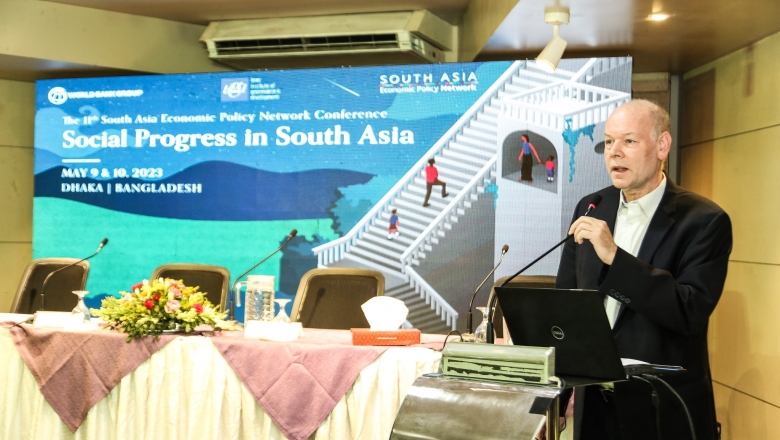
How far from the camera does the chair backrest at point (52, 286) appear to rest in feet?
14.9

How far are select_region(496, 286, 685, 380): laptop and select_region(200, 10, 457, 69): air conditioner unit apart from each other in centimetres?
456

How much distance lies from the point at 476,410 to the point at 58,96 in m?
5.53

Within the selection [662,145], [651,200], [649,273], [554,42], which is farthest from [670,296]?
[554,42]

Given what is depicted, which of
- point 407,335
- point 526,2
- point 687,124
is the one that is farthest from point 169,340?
point 687,124

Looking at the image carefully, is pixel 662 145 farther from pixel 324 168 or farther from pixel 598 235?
pixel 324 168

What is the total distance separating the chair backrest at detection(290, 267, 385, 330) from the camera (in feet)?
13.2

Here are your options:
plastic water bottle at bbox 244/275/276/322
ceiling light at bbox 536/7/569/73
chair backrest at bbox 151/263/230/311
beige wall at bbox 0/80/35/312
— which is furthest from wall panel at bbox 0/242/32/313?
ceiling light at bbox 536/7/569/73

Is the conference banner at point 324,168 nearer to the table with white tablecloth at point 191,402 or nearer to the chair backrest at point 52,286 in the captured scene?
the chair backrest at point 52,286

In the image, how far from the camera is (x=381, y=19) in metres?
6.27

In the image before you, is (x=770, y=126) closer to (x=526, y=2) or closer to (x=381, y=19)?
(x=526, y=2)

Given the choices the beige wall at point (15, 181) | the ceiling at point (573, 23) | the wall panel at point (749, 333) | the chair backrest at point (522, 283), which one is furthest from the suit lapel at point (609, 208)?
the beige wall at point (15, 181)

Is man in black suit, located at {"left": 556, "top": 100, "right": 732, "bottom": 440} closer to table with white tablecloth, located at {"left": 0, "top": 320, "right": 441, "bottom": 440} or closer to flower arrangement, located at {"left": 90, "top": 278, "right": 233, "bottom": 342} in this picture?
table with white tablecloth, located at {"left": 0, "top": 320, "right": 441, "bottom": 440}

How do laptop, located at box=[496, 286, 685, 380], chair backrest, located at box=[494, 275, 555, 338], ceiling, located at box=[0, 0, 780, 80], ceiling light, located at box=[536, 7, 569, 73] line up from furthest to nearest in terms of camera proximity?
ceiling light, located at box=[536, 7, 569, 73]
ceiling, located at box=[0, 0, 780, 80]
chair backrest, located at box=[494, 275, 555, 338]
laptop, located at box=[496, 286, 685, 380]

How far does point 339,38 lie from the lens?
249 inches
